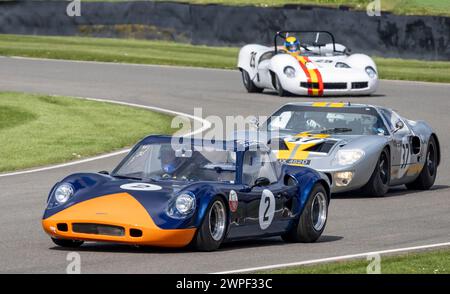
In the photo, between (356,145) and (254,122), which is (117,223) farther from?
(254,122)

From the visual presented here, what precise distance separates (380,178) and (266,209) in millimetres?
4236

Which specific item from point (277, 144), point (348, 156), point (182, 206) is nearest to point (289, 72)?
point (277, 144)

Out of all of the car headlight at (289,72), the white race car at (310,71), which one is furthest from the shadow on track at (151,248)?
the car headlight at (289,72)

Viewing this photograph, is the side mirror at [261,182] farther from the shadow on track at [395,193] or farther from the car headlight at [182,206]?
the shadow on track at [395,193]

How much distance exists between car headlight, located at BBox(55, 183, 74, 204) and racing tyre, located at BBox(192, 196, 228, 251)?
3.68 ft

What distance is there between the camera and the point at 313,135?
1518cm

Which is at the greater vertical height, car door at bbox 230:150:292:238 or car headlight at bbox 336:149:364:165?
car door at bbox 230:150:292:238

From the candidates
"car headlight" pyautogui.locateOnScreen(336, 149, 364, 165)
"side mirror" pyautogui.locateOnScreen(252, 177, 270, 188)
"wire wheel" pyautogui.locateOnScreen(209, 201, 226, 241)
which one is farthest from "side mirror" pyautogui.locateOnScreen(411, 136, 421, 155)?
"wire wheel" pyautogui.locateOnScreen(209, 201, 226, 241)

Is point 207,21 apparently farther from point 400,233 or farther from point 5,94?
point 400,233

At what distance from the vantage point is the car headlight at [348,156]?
14.6m

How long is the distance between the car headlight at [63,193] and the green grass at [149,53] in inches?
833

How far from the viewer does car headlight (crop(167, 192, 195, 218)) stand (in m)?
10.1

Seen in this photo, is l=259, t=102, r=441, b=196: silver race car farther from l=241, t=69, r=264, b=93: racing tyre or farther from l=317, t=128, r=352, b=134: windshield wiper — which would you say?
l=241, t=69, r=264, b=93: racing tyre
